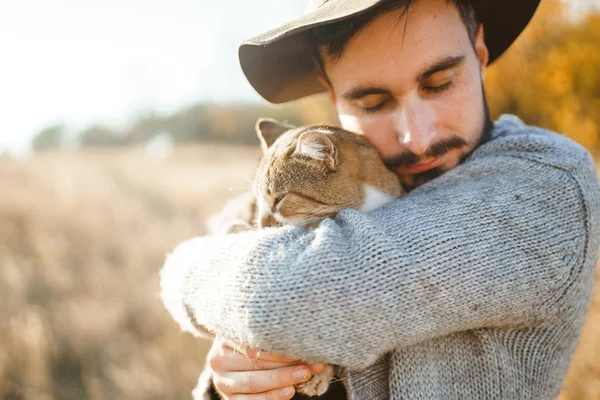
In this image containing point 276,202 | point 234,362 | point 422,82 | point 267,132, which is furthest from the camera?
point 267,132

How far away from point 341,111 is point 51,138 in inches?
1060

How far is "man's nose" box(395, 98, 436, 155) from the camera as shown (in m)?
1.77

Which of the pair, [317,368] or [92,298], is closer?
[317,368]

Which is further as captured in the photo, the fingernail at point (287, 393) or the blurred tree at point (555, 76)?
the blurred tree at point (555, 76)

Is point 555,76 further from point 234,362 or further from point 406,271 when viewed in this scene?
point 234,362

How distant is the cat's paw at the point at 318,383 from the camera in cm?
156

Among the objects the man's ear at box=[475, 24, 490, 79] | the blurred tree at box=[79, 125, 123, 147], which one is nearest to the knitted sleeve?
the man's ear at box=[475, 24, 490, 79]

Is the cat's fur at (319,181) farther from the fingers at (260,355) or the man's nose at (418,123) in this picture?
the fingers at (260,355)

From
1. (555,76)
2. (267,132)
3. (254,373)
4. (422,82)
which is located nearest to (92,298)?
(267,132)

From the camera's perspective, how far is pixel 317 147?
194 cm

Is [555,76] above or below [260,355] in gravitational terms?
below

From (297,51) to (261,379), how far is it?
1444 mm

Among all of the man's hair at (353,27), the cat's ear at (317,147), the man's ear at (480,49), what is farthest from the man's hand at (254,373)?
the man's ear at (480,49)

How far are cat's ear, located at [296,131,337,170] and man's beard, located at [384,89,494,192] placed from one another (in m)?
0.28
